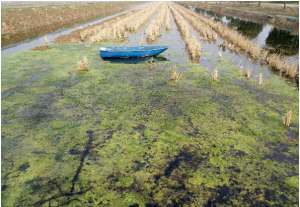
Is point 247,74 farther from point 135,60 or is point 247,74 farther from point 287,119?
point 135,60

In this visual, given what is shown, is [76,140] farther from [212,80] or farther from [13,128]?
[212,80]

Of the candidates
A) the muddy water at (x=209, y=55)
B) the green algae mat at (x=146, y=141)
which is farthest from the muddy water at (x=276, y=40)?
the green algae mat at (x=146, y=141)

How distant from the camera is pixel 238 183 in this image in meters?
8.15

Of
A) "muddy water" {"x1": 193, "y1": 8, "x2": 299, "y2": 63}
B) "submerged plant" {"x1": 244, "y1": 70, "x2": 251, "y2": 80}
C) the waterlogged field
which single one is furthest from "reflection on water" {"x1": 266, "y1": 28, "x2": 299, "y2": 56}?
"submerged plant" {"x1": 244, "y1": 70, "x2": 251, "y2": 80}

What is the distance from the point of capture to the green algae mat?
306 inches

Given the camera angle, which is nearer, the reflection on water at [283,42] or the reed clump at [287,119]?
the reed clump at [287,119]

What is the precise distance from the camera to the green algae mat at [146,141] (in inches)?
306

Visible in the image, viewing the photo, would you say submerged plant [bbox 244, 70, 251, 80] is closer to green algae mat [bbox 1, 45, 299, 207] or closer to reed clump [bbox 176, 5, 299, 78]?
green algae mat [bbox 1, 45, 299, 207]

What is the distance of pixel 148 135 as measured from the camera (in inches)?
417

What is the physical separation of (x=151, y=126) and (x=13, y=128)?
5377mm

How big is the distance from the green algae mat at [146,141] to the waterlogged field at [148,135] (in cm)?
4

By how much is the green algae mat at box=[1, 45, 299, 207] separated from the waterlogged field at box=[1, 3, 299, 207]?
0.12ft

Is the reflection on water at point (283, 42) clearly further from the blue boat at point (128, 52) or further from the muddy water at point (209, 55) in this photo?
the blue boat at point (128, 52)

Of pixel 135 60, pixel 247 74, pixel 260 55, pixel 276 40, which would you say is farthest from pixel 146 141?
pixel 276 40
